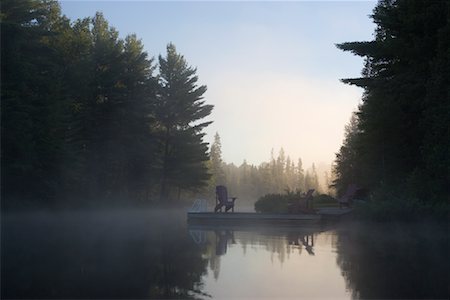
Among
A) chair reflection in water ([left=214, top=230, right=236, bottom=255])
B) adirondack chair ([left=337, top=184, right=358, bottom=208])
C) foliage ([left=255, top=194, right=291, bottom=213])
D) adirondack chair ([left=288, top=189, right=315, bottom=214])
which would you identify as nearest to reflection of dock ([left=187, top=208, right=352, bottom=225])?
adirondack chair ([left=288, top=189, right=315, bottom=214])

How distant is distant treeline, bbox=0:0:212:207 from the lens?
2658 centimetres

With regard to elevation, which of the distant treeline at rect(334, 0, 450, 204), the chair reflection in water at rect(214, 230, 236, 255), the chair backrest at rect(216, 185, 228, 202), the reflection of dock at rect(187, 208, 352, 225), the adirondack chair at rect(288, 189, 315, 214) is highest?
the distant treeline at rect(334, 0, 450, 204)

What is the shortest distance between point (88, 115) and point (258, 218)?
22.3 metres

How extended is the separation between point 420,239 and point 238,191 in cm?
11197

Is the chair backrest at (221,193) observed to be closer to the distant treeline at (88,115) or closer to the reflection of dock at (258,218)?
the reflection of dock at (258,218)

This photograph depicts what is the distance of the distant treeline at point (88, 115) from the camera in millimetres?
26578

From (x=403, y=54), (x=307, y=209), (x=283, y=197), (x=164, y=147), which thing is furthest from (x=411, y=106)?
Result: (x=164, y=147)

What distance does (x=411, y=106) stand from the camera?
68.5ft

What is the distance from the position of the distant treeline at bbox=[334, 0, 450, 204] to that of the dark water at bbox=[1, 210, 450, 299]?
3607 millimetres

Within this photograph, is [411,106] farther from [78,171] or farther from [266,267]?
[78,171]

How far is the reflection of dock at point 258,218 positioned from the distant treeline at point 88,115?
31.3 feet

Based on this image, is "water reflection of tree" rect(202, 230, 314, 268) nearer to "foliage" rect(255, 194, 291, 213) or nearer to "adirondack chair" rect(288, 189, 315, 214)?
"adirondack chair" rect(288, 189, 315, 214)

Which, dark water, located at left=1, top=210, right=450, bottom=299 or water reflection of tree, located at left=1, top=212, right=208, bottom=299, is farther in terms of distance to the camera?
dark water, located at left=1, top=210, right=450, bottom=299

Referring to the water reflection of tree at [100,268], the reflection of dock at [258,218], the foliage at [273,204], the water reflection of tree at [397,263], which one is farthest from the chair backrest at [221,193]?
the water reflection of tree at [100,268]
